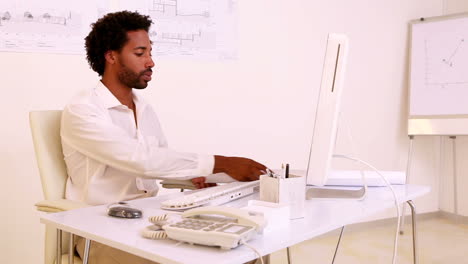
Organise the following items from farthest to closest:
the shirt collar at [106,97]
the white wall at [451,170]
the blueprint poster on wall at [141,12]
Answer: the white wall at [451,170] → the blueprint poster on wall at [141,12] → the shirt collar at [106,97]

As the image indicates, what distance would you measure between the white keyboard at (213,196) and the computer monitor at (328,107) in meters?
0.23

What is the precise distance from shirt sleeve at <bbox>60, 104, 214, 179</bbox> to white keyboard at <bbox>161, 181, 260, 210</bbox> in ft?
0.56

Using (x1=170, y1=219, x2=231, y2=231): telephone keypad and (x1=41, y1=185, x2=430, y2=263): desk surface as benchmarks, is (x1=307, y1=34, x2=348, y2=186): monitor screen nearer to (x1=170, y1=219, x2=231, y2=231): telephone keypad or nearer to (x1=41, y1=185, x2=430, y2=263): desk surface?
(x1=41, y1=185, x2=430, y2=263): desk surface

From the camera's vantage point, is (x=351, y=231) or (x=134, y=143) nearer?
(x=134, y=143)

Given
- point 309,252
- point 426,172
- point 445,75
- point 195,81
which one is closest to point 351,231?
point 309,252

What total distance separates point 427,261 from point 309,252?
0.71 metres

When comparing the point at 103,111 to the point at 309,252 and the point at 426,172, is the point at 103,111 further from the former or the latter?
the point at 426,172

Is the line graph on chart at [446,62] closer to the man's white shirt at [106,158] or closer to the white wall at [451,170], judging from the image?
the white wall at [451,170]

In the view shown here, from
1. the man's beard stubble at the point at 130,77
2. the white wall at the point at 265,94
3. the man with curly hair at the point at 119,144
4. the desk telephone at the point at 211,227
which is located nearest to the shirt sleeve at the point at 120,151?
the man with curly hair at the point at 119,144

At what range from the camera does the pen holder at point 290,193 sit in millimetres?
1231

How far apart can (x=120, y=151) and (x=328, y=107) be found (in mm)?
658

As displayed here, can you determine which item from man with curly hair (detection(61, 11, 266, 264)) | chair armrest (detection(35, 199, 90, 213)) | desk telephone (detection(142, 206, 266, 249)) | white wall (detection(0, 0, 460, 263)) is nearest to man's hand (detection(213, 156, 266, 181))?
man with curly hair (detection(61, 11, 266, 264))

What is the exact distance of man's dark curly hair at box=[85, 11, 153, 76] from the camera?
1.94m

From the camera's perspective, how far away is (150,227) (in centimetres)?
108
